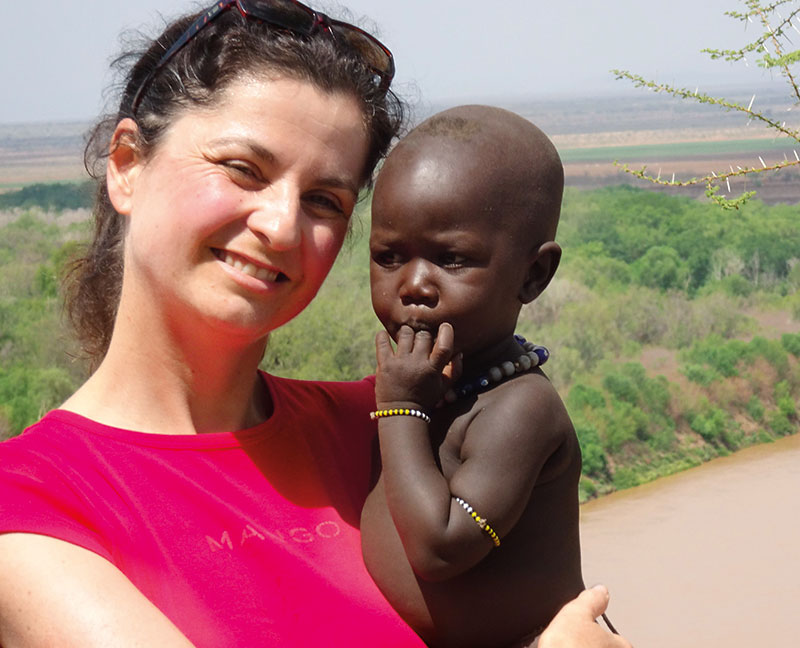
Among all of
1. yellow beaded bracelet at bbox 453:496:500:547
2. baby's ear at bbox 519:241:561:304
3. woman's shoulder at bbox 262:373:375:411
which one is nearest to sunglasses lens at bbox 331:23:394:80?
baby's ear at bbox 519:241:561:304

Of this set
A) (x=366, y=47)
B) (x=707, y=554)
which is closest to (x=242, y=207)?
(x=366, y=47)

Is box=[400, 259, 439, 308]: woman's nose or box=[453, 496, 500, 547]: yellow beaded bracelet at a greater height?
box=[400, 259, 439, 308]: woman's nose

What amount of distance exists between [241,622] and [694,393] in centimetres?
932

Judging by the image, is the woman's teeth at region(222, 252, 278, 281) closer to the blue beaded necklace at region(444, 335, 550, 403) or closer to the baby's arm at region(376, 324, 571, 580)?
the baby's arm at region(376, 324, 571, 580)

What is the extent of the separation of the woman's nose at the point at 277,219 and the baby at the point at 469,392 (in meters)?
0.18

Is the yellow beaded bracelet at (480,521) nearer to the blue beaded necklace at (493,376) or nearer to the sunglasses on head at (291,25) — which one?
the blue beaded necklace at (493,376)

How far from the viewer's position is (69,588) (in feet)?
5.30

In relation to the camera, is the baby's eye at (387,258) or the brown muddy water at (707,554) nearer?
the baby's eye at (387,258)

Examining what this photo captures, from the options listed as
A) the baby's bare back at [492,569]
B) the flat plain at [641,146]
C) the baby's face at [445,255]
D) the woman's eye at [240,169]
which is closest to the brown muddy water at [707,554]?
the flat plain at [641,146]

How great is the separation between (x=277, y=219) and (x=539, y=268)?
56 cm

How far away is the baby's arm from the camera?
193 centimetres

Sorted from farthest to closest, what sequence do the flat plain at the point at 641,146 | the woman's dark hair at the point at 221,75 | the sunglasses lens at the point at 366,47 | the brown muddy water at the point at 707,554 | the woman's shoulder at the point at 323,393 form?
the flat plain at the point at 641,146
the brown muddy water at the point at 707,554
the woman's shoulder at the point at 323,393
the sunglasses lens at the point at 366,47
the woman's dark hair at the point at 221,75

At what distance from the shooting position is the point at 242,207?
204 cm

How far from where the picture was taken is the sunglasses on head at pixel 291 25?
2.22 metres
